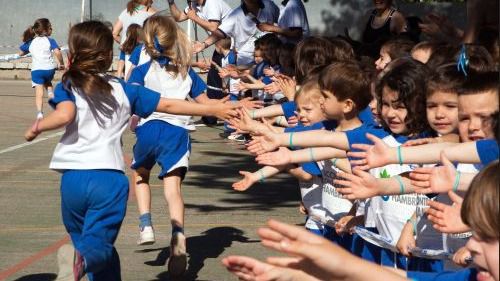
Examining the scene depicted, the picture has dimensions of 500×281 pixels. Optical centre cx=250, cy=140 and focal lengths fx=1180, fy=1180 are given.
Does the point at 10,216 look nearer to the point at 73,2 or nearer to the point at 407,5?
the point at 407,5

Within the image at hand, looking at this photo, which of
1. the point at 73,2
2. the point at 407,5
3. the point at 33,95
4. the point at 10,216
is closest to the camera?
the point at 10,216

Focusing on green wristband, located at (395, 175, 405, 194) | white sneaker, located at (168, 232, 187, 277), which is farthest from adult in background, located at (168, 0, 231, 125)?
green wristband, located at (395, 175, 405, 194)

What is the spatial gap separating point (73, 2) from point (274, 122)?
2264cm

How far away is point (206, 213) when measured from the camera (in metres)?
11.0

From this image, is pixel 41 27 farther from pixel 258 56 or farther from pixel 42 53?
pixel 258 56

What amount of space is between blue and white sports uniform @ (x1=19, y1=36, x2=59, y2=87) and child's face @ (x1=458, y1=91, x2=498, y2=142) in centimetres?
Result: 1605

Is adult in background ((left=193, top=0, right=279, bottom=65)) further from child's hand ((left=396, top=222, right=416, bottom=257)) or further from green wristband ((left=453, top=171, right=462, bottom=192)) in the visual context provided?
green wristband ((left=453, top=171, right=462, bottom=192))

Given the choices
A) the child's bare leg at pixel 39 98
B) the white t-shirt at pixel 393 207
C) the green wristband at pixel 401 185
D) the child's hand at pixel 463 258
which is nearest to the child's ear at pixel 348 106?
the white t-shirt at pixel 393 207

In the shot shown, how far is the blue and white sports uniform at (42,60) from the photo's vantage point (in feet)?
68.0

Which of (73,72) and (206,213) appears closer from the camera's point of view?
(73,72)

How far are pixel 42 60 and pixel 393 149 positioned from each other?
1642 centimetres

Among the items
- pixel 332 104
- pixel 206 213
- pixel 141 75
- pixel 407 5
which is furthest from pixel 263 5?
pixel 407 5

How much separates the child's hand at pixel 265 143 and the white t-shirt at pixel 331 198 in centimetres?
97

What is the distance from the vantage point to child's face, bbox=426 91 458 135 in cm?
567
